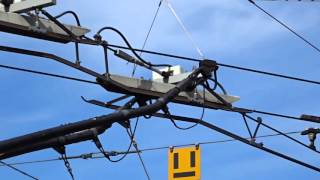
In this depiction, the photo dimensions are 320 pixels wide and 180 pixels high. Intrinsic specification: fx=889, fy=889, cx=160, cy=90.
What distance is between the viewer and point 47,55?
1393cm

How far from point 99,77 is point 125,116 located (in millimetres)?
Answer: 2764

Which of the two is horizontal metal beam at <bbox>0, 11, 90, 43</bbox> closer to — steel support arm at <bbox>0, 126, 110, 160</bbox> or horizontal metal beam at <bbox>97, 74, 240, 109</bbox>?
horizontal metal beam at <bbox>97, 74, 240, 109</bbox>

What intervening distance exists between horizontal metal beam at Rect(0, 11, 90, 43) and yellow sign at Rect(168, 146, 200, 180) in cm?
352

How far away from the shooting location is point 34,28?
13836 millimetres

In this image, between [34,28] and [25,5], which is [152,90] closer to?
[34,28]

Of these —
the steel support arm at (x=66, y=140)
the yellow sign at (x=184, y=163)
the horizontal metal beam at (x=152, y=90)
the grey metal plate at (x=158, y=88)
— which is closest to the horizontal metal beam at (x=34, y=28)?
the horizontal metal beam at (x=152, y=90)

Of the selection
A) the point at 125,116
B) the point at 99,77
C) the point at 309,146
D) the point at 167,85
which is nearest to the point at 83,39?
the point at 99,77

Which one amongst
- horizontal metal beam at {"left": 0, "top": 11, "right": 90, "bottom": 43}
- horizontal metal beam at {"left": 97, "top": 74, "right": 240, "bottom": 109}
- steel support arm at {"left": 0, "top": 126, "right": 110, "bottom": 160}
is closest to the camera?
steel support arm at {"left": 0, "top": 126, "right": 110, "bottom": 160}

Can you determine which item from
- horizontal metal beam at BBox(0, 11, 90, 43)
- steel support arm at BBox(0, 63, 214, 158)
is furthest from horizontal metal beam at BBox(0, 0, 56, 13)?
steel support arm at BBox(0, 63, 214, 158)

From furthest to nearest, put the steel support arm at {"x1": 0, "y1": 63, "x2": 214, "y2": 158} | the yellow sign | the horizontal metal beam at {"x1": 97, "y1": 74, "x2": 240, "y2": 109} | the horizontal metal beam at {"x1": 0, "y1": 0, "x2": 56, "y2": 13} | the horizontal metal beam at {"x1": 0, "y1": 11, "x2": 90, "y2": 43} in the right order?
1. the yellow sign
2. the horizontal metal beam at {"x1": 97, "y1": 74, "x2": 240, "y2": 109}
3. the horizontal metal beam at {"x1": 0, "y1": 0, "x2": 56, "y2": 13}
4. the horizontal metal beam at {"x1": 0, "y1": 11, "x2": 90, "y2": 43}
5. the steel support arm at {"x1": 0, "y1": 63, "x2": 214, "y2": 158}

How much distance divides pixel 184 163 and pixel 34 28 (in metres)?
4.40

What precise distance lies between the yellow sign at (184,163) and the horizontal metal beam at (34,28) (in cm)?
352

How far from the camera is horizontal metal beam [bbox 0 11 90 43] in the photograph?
538 inches

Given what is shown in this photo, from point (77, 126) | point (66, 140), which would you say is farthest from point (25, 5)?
point (77, 126)
